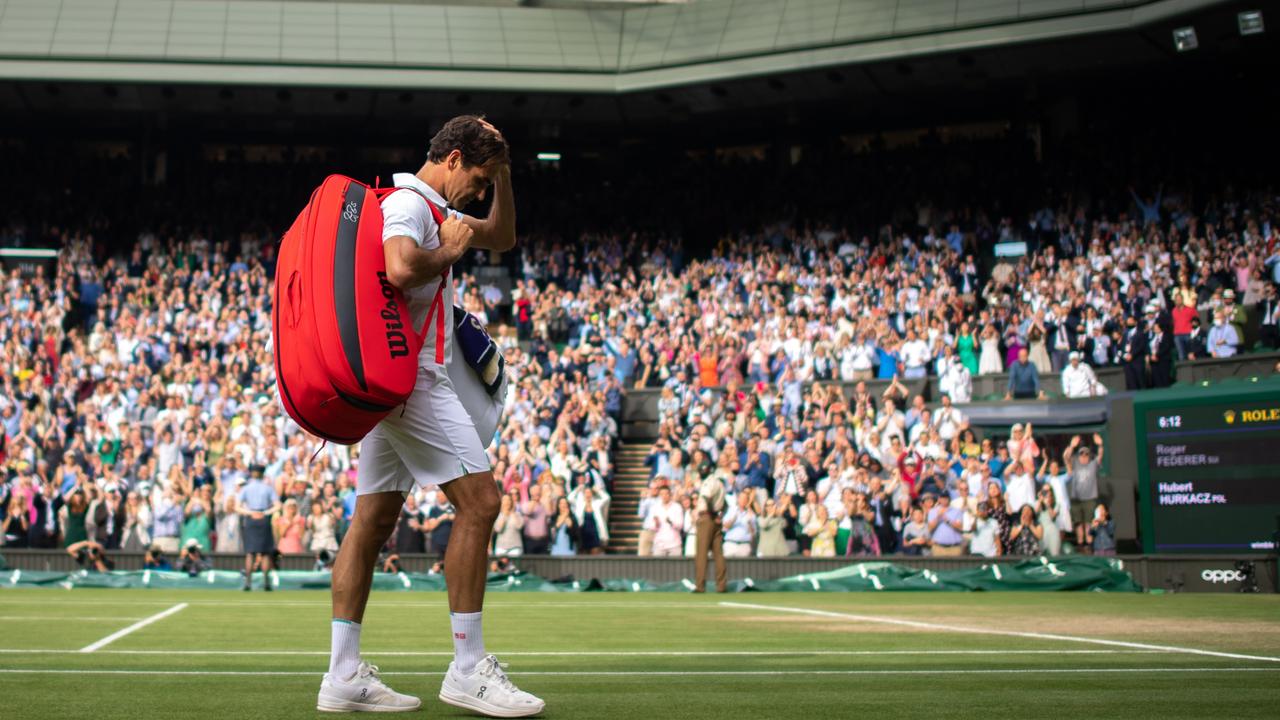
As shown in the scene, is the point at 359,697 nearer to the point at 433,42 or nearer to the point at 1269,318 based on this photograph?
the point at 1269,318

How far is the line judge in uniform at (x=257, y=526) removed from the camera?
68.1 feet

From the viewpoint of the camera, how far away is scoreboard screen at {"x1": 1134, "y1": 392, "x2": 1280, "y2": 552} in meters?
18.0

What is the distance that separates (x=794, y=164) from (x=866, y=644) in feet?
96.2

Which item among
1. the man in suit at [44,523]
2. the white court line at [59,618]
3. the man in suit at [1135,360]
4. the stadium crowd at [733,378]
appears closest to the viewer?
the white court line at [59,618]

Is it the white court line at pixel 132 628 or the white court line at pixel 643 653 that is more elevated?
the white court line at pixel 643 653

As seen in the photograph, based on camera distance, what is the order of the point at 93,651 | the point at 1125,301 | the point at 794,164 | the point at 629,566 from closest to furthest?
the point at 93,651 → the point at 629,566 → the point at 1125,301 → the point at 794,164

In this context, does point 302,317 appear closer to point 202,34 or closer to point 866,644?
point 866,644

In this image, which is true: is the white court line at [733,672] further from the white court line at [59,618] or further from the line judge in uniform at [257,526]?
the line judge in uniform at [257,526]

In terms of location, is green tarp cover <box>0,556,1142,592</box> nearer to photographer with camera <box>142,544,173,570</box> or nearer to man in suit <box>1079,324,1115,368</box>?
photographer with camera <box>142,544,173,570</box>

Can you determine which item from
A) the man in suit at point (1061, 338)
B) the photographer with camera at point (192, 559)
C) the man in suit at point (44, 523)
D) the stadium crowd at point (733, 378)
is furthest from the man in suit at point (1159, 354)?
the man in suit at point (44, 523)

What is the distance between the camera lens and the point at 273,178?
38781 millimetres

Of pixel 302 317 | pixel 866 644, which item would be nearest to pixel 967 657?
pixel 866 644

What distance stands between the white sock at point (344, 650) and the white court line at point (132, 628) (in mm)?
3677

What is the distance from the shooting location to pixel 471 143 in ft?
18.5
